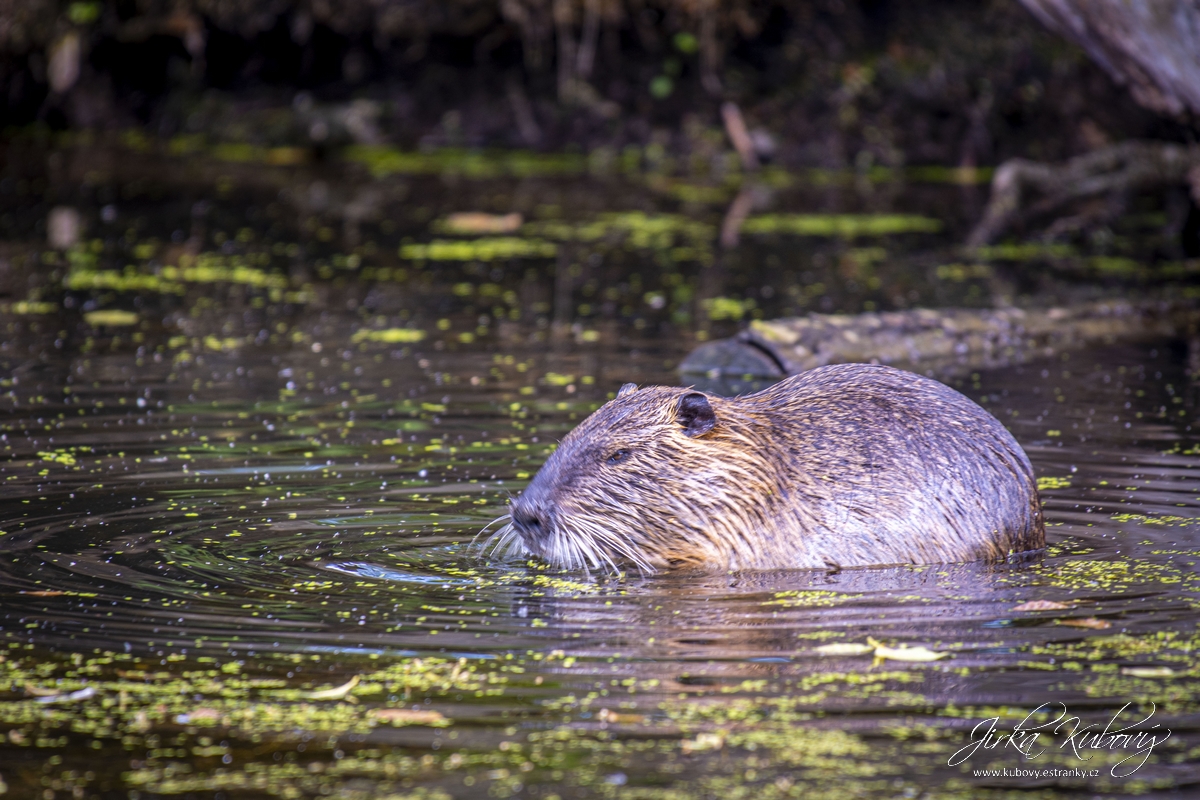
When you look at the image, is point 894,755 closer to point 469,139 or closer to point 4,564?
point 4,564

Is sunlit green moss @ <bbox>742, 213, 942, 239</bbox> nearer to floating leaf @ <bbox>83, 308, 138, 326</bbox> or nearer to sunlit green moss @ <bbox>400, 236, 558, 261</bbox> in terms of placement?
sunlit green moss @ <bbox>400, 236, 558, 261</bbox>

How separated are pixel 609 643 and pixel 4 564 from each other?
6.71 feet

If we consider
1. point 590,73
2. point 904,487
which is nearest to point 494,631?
point 904,487

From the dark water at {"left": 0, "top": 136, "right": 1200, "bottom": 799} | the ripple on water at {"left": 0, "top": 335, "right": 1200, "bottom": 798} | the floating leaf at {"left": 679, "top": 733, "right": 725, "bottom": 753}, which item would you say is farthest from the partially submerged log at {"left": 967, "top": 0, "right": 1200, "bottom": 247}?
the floating leaf at {"left": 679, "top": 733, "right": 725, "bottom": 753}

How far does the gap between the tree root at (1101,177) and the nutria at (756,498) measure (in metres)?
7.13

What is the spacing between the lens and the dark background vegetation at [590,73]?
62.0ft

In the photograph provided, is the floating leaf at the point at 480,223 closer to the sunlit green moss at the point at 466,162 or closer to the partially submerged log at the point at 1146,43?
the sunlit green moss at the point at 466,162

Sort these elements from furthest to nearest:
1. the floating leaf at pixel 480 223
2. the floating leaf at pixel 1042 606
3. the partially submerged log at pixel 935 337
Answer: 1. the floating leaf at pixel 480 223
2. the partially submerged log at pixel 935 337
3. the floating leaf at pixel 1042 606

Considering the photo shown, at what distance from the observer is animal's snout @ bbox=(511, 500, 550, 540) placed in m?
5.07

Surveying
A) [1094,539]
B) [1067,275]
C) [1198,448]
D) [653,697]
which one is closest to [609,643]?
[653,697]

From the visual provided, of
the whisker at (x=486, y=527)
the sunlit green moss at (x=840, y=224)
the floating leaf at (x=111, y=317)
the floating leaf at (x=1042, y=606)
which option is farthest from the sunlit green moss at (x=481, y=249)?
the floating leaf at (x=1042, y=606)

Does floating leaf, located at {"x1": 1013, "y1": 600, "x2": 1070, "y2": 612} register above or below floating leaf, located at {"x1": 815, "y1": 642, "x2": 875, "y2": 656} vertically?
below

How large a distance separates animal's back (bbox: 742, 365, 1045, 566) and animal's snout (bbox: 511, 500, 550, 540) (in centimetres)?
76

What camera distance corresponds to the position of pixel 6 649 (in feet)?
13.9
